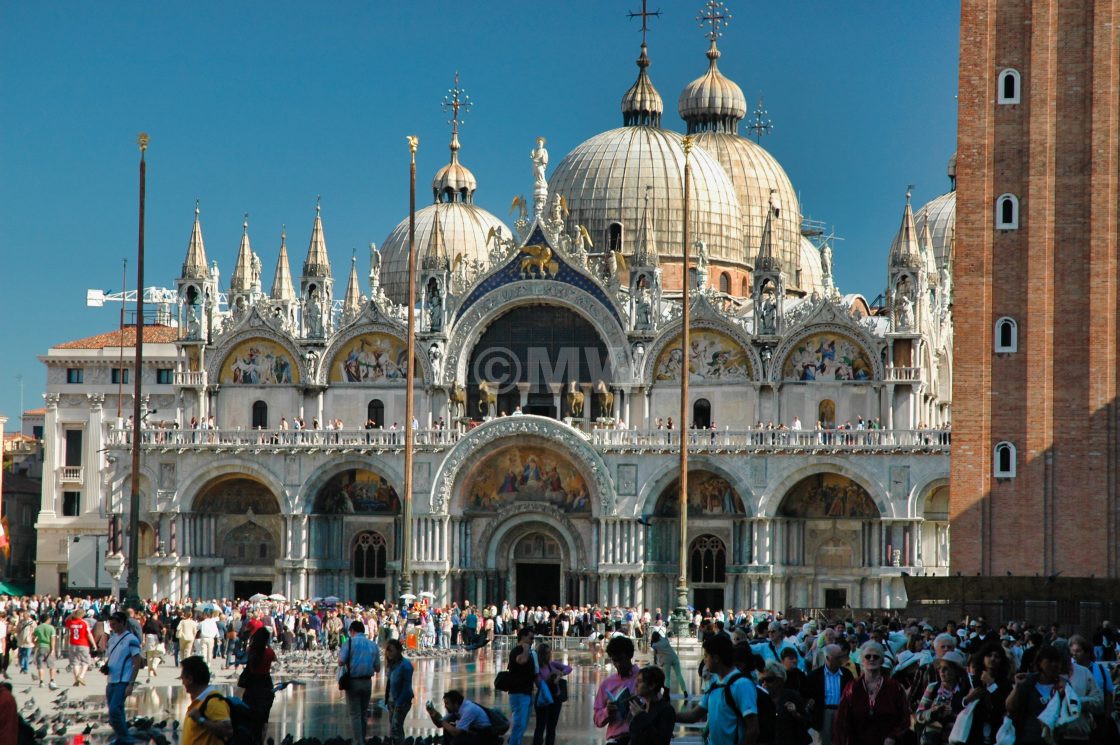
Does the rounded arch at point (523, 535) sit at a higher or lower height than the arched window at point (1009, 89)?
lower

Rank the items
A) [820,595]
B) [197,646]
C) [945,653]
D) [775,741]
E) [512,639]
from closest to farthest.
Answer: [775,741] → [945,653] → [197,646] → [512,639] → [820,595]

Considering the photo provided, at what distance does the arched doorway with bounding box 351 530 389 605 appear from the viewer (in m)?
67.3

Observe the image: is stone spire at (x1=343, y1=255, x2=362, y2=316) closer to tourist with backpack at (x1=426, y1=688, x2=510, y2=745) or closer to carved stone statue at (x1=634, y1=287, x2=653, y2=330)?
carved stone statue at (x1=634, y1=287, x2=653, y2=330)

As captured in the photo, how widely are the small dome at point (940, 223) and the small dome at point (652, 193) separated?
1309 cm

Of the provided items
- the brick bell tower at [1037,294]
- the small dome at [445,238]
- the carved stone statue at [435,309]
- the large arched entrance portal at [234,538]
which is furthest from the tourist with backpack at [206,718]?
the small dome at [445,238]

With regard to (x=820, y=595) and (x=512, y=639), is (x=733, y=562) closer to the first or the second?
(x=820, y=595)

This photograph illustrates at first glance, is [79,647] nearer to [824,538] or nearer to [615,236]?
[824,538]

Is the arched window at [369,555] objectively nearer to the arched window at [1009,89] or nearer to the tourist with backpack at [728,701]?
the arched window at [1009,89]

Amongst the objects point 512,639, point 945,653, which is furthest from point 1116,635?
point 512,639

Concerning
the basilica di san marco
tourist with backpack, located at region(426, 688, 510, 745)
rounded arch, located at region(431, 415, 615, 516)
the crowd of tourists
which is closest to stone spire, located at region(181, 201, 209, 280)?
the basilica di san marco

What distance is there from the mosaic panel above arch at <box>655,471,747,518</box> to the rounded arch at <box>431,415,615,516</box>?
2.23 metres

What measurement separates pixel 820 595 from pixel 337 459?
54.3ft

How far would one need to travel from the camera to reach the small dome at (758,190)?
78.2 metres

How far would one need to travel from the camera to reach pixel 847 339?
63.9 meters
